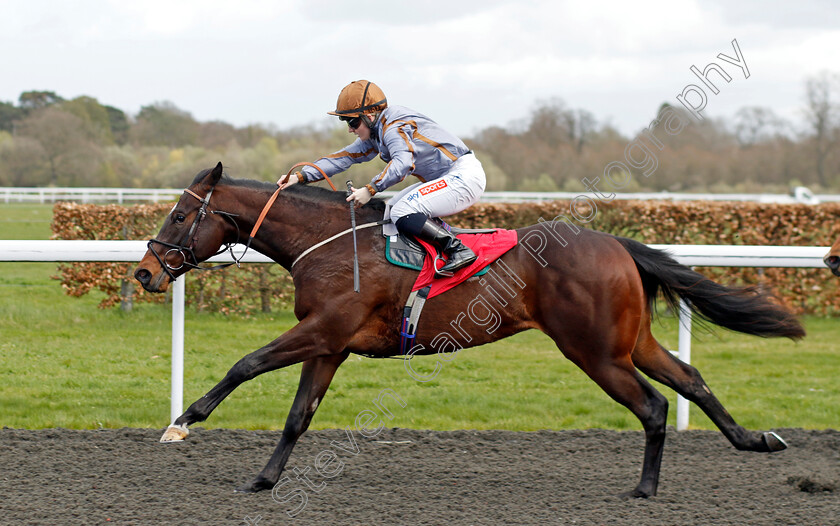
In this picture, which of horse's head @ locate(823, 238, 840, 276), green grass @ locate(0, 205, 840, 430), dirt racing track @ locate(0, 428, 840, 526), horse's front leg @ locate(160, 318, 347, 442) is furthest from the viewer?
green grass @ locate(0, 205, 840, 430)

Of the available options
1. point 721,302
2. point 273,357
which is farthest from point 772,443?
point 273,357

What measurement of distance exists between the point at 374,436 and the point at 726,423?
189 cm

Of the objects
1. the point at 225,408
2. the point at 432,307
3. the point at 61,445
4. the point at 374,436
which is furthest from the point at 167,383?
the point at 432,307

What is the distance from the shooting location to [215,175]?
377 centimetres

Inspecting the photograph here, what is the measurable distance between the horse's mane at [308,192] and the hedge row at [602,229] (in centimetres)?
329

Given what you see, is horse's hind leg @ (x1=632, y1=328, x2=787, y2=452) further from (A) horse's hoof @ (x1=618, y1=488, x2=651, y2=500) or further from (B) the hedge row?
(B) the hedge row

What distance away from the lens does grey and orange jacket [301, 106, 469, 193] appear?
3.70 meters

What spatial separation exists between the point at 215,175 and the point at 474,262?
4.10ft

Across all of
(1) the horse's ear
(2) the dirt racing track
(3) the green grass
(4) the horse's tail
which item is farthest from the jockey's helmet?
(3) the green grass

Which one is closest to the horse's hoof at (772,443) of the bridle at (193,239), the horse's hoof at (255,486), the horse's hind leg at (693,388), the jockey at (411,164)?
the horse's hind leg at (693,388)

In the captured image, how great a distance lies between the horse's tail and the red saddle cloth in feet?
2.08

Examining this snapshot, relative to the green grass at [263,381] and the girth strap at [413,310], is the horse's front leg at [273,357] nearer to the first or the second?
the girth strap at [413,310]

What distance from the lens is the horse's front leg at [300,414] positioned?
3703 millimetres

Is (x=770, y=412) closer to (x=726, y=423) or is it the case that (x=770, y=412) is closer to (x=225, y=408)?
(x=726, y=423)
